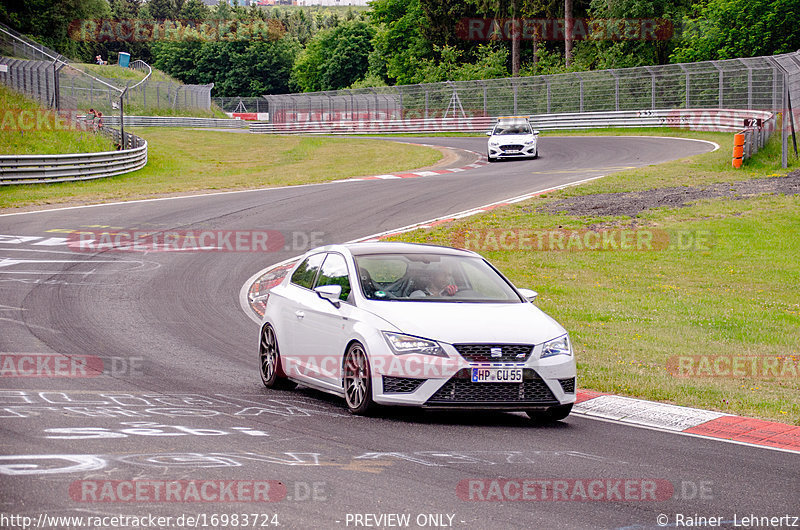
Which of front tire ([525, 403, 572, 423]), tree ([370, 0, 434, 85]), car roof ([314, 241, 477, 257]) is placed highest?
tree ([370, 0, 434, 85])

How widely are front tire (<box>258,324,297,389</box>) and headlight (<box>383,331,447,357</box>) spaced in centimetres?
210

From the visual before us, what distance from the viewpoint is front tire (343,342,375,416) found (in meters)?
8.45

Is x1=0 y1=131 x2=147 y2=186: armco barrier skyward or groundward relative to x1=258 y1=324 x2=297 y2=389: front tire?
skyward

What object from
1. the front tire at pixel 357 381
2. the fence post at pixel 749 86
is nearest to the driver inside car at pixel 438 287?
the front tire at pixel 357 381

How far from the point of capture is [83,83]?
5494 centimetres

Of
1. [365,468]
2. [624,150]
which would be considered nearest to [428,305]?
[365,468]

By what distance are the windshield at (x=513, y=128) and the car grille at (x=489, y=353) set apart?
1274 inches

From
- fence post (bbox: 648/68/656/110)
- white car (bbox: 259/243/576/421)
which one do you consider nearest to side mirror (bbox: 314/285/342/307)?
white car (bbox: 259/243/576/421)

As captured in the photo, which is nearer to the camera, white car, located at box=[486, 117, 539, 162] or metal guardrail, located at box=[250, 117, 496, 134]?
white car, located at box=[486, 117, 539, 162]

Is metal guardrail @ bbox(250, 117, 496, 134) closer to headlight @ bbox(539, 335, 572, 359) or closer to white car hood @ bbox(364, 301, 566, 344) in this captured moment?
white car hood @ bbox(364, 301, 566, 344)

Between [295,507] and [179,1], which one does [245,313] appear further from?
[179,1]

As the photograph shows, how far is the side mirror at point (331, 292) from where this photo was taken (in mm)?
9109

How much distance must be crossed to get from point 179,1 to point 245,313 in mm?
188778

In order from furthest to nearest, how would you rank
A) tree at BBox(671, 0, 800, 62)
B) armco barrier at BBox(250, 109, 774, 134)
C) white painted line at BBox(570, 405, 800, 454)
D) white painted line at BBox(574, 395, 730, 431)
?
1. tree at BBox(671, 0, 800, 62)
2. armco barrier at BBox(250, 109, 774, 134)
3. white painted line at BBox(574, 395, 730, 431)
4. white painted line at BBox(570, 405, 800, 454)
